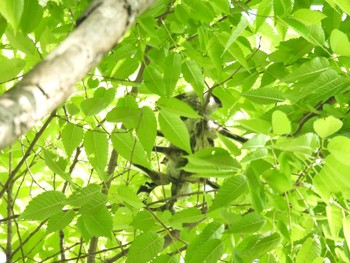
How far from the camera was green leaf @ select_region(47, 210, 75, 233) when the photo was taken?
1.68m

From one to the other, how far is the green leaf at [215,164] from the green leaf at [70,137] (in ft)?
1.61

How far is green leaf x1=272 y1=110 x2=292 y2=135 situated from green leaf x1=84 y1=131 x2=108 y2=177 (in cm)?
60

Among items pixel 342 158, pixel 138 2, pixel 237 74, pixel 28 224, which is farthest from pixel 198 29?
pixel 28 224

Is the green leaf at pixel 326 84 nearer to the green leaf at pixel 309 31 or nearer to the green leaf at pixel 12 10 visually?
the green leaf at pixel 309 31

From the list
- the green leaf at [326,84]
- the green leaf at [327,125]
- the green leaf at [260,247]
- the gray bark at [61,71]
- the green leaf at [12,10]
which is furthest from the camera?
the green leaf at [326,84]

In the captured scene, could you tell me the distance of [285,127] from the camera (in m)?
1.24

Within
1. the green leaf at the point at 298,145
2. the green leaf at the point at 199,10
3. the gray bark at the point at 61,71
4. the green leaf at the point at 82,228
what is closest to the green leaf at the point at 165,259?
the green leaf at the point at 82,228

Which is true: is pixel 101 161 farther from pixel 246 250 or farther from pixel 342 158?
pixel 342 158

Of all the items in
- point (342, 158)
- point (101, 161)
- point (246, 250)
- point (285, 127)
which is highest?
point (101, 161)

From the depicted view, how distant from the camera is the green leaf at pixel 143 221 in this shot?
1.68 m

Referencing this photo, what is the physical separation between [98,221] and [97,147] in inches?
8.7

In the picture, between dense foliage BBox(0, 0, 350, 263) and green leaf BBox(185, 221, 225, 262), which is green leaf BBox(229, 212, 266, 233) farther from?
green leaf BBox(185, 221, 225, 262)

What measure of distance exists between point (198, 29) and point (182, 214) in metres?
0.55

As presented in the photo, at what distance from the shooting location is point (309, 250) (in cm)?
146
